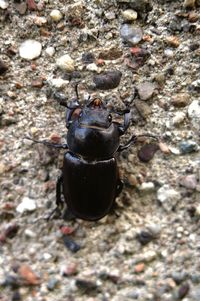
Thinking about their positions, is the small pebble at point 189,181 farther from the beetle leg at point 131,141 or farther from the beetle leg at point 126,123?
the beetle leg at point 126,123

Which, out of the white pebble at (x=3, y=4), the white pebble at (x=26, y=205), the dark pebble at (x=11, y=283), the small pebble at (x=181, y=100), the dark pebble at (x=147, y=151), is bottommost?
the dark pebble at (x=11, y=283)

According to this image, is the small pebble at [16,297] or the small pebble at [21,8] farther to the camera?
the small pebble at [21,8]

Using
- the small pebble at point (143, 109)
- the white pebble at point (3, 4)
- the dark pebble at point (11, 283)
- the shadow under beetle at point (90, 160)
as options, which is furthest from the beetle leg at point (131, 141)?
the white pebble at point (3, 4)

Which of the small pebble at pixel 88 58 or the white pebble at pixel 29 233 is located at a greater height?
the small pebble at pixel 88 58

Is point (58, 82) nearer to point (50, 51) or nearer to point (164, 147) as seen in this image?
point (50, 51)

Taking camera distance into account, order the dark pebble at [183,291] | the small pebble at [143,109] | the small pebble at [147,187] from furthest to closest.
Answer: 1. the small pebble at [143,109]
2. the small pebble at [147,187]
3. the dark pebble at [183,291]

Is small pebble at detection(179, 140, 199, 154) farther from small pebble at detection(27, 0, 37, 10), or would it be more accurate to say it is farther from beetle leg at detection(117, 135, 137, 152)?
small pebble at detection(27, 0, 37, 10)

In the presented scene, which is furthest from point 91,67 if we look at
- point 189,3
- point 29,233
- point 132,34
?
point 29,233

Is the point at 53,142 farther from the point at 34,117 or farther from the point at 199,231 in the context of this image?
the point at 199,231
